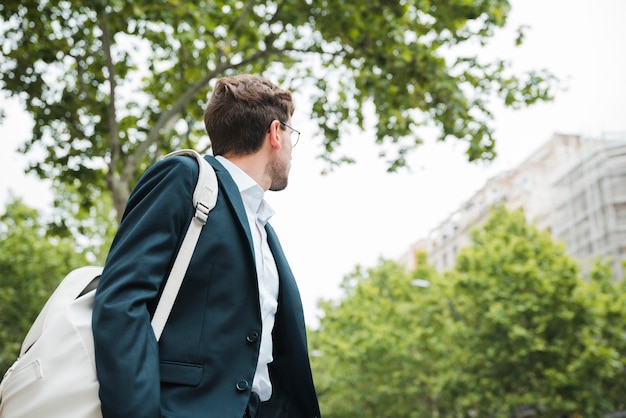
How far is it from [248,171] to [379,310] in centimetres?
3028

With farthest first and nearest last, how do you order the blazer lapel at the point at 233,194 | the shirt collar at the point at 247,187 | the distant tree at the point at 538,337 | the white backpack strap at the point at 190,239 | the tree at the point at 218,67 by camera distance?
the distant tree at the point at 538,337 → the tree at the point at 218,67 → the shirt collar at the point at 247,187 → the blazer lapel at the point at 233,194 → the white backpack strap at the point at 190,239

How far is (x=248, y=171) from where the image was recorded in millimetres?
2322

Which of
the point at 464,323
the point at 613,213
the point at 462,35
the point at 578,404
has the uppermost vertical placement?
the point at 613,213

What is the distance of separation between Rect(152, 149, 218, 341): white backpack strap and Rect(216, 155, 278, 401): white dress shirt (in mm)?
174

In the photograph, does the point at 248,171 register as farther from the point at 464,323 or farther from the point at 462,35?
the point at 464,323

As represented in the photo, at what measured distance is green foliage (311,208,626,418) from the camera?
816 inches

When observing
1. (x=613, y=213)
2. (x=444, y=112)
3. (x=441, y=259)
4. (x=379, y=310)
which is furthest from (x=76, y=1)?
(x=441, y=259)

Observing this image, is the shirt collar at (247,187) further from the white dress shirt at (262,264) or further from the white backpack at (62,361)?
the white backpack at (62,361)

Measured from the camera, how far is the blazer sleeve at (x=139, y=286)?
1.65m

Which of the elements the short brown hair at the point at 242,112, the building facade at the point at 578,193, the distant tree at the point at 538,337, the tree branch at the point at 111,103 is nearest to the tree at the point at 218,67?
the tree branch at the point at 111,103

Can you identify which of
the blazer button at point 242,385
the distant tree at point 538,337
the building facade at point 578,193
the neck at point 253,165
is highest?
the building facade at point 578,193

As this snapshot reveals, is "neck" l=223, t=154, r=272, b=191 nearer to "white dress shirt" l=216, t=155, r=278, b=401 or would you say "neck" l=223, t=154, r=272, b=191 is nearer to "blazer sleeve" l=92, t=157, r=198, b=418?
"white dress shirt" l=216, t=155, r=278, b=401

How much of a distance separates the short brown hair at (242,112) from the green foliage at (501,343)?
1954 centimetres

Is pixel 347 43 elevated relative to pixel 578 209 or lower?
lower
